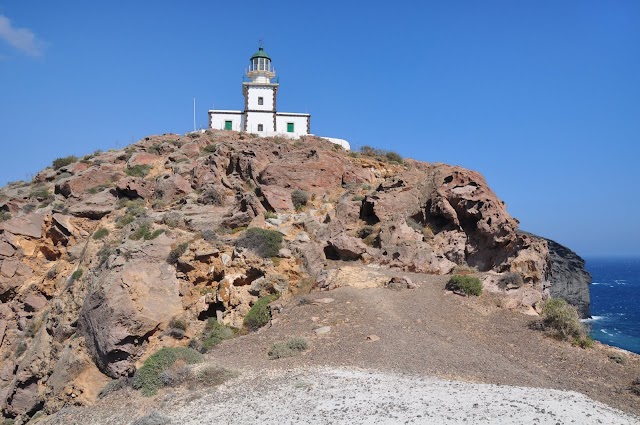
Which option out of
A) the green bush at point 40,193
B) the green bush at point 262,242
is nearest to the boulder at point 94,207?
the green bush at point 40,193

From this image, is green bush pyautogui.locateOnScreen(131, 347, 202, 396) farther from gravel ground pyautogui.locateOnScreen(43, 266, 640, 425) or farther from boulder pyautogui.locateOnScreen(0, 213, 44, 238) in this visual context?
boulder pyautogui.locateOnScreen(0, 213, 44, 238)

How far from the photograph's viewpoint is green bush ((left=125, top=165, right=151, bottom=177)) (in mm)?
27453

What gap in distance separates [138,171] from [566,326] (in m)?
23.3

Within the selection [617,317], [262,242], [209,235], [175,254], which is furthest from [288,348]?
[617,317]

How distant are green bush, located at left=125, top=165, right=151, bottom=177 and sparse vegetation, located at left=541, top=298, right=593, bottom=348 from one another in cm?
2237

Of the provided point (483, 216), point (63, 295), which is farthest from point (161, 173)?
point (483, 216)

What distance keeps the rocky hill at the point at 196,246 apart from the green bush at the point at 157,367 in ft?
9.37

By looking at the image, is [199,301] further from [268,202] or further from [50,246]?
[50,246]

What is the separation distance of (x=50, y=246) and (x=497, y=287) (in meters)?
19.3

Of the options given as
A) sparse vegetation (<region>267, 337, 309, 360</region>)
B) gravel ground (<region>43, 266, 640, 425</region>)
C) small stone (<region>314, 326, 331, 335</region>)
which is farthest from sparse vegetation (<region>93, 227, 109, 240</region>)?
small stone (<region>314, 326, 331, 335</region>)

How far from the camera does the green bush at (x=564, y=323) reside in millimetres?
12135

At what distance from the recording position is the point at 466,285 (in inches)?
594

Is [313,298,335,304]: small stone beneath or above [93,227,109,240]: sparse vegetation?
beneath

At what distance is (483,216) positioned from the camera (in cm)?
1880
